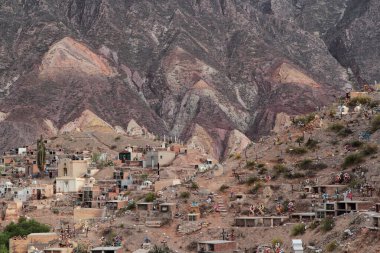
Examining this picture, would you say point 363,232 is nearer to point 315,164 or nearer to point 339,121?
point 315,164

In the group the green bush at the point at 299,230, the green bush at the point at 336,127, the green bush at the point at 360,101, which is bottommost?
the green bush at the point at 299,230

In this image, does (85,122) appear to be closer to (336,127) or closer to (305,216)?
(336,127)

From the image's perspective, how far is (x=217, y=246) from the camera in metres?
46.8

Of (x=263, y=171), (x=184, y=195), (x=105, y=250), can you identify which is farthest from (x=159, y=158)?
(x=105, y=250)

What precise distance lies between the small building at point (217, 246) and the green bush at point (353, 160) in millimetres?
10366

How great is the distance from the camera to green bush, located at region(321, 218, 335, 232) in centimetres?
4338

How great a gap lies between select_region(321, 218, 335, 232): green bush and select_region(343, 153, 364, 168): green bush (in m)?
11.4

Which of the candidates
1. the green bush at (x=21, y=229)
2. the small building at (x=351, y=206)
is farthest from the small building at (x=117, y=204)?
the small building at (x=351, y=206)

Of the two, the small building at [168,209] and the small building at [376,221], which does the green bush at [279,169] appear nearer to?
the small building at [168,209]

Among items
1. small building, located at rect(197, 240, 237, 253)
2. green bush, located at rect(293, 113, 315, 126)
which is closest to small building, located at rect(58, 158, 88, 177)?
green bush, located at rect(293, 113, 315, 126)

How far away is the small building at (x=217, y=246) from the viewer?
4684 cm

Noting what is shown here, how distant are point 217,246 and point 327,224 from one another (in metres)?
5.79

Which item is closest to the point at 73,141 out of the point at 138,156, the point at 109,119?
the point at 138,156

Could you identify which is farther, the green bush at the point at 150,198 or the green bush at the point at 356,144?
the green bush at the point at 150,198
